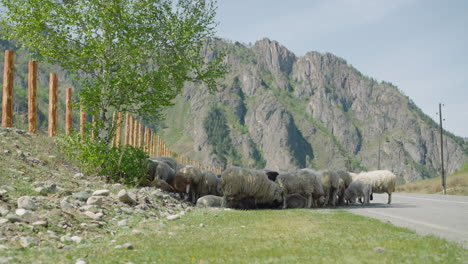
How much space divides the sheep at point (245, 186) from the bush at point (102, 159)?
349cm

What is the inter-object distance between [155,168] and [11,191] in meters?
11.2

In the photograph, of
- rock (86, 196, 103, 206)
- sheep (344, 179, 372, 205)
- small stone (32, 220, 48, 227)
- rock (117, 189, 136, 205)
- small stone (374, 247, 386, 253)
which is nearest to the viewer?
small stone (374, 247, 386, 253)

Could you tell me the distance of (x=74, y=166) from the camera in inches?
623

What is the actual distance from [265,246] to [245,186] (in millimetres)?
9903

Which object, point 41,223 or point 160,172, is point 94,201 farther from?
point 160,172

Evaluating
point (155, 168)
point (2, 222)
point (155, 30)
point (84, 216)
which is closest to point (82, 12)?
point (155, 30)

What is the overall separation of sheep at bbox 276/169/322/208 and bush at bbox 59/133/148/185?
591cm

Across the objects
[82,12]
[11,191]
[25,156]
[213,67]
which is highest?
[82,12]

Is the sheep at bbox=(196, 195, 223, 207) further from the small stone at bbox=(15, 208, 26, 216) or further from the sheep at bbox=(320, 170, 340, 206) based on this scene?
the small stone at bbox=(15, 208, 26, 216)

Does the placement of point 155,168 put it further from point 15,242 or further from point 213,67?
point 15,242

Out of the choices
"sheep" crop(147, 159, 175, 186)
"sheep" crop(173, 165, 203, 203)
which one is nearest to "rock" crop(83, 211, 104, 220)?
"sheep" crop(173, 165, 203, 203)

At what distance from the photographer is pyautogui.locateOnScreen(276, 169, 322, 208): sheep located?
1816 centimetres

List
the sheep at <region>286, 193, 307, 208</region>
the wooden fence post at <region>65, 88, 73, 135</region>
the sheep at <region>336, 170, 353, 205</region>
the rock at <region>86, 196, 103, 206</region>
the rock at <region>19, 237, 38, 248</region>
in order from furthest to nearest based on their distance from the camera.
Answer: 1. the sheep at <region>336, 170, 353, 205</region>
2. the sheep at <region>286, 193, 307, 208</region>
3. the wooden fence post at <region>65, 88, 73, 135</region>
4. the rock at <region>86, 196, 103, 206</region>
5. the rock at <region>19, 237, 38, 248</region>

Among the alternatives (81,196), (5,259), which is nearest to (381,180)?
(81,196)
